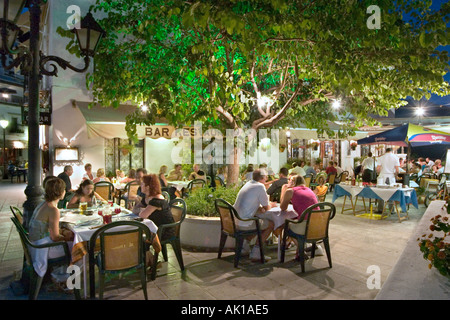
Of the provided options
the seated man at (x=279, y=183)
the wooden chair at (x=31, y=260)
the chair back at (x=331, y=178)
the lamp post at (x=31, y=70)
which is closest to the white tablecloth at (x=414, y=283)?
the wooden chair at (x=31, y=260)

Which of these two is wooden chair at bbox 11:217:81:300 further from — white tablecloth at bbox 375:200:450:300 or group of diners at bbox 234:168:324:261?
white tablecloth at bbox 375:200:450:300

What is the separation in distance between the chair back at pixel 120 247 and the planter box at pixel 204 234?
2073 mm

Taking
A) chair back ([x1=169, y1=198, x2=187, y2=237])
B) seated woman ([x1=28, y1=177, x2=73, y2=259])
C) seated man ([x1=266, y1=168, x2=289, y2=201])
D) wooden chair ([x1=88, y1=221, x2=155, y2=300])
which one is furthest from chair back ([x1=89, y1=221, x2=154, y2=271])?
seated man ([x1=266, y1=168, x2=289, y2=201])

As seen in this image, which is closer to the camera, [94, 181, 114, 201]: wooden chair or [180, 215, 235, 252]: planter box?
[180, 215, 235, 252]: planter box

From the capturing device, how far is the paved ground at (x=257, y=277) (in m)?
4.01

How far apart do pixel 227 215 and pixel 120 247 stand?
1.94 meters

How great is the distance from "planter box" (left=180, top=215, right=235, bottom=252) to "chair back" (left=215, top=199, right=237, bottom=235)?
0.38 meters

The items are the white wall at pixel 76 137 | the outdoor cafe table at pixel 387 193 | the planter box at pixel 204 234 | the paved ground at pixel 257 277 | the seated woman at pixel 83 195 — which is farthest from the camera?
Result: the white wall at pixel 76 137

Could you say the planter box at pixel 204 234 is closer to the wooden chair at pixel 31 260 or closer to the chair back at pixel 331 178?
the wooden chair at pixel 31 260

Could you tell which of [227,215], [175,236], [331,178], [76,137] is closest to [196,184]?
[227,215]

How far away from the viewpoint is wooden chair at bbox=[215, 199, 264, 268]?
501 centimetres

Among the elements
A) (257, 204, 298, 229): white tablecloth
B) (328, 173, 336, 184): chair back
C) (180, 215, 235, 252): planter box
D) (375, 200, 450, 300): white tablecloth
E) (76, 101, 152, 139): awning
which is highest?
(76, 101, 152, 139): awning

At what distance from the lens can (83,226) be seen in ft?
13.8
